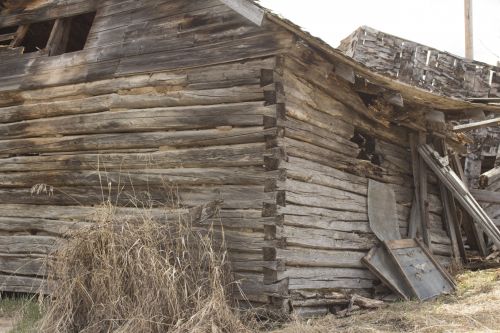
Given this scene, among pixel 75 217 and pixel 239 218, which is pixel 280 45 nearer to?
pixel 239 218

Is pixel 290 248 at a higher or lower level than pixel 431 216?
lower

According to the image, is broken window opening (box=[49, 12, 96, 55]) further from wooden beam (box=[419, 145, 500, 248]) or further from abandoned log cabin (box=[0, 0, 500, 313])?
wooden beam (box=[419, 145, 500, 248])

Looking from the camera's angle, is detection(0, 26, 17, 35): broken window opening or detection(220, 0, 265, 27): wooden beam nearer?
detection(220, 0, 265, 27): wooden beam

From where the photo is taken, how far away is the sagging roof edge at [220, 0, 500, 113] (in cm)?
512

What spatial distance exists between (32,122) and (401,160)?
5.51 metres

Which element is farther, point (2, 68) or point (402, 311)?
point (2, 68)

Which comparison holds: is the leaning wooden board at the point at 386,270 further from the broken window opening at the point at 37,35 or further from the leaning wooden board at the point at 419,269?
the broken window opening at the point at 37,35

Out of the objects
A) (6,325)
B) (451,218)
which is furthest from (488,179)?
(6,325)

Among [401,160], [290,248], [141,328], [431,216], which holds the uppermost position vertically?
[401,160]

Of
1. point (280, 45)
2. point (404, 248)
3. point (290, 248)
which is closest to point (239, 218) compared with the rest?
point (290, 248)

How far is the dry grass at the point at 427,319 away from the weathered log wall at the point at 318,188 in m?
0.54

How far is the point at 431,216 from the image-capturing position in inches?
333

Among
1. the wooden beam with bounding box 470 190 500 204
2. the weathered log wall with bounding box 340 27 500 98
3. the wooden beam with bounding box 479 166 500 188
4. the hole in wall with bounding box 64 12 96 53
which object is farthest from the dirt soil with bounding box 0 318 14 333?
the weathered log wall with bounding box 340 27 500 98

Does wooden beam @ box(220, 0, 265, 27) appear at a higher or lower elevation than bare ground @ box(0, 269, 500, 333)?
higher
